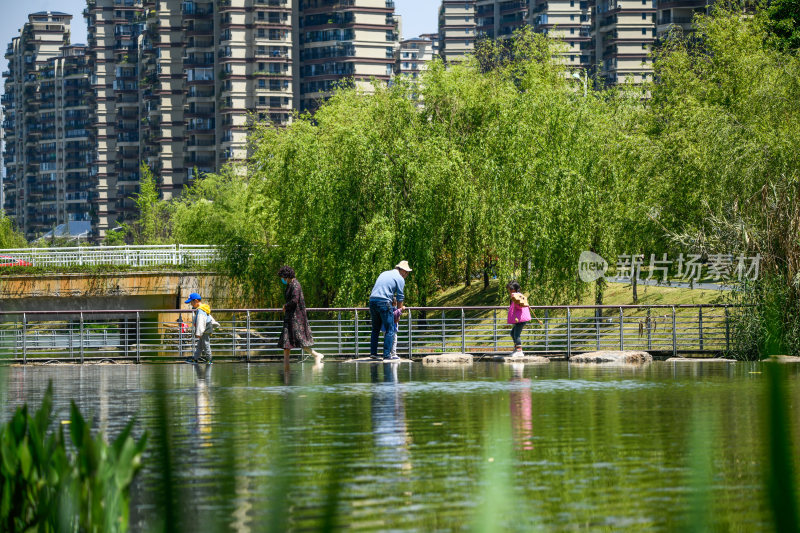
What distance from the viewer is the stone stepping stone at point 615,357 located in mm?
23938

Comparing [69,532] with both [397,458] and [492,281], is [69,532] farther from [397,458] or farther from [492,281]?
[492,281]

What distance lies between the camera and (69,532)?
258 cm

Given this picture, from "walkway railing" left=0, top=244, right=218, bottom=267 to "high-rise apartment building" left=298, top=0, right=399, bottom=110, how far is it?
74.5 metres

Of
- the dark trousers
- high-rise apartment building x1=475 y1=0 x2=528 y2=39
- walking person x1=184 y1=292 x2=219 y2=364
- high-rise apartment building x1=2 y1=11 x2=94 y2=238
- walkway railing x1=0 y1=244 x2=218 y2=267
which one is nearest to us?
the dark trousers

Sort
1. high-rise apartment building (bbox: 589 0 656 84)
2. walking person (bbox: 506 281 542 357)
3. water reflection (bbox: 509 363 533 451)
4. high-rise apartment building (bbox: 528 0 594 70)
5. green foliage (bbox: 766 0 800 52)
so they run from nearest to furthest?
1. water reflection (bbox: 509 363 533 451)
2. walking person (bbox: 506 281 542 357)
3. green foliage (bbox: 766 0 800 52)
4. high-rise apartment building (bbox: 589 0 656 84)
5. high-rise apartment building (bbox: 528 0 594 70)

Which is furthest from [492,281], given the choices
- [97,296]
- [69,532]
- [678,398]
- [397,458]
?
[69,532]

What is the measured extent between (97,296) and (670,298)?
2900cm

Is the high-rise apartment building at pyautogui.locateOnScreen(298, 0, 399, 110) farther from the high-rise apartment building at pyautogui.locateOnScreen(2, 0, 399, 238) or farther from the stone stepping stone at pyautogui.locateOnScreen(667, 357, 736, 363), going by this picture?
the stone stepping stone at pyautogui.locateOnScreen(667, 357, 736, 363)

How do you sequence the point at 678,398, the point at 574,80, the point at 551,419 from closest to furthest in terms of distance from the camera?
the point at 551,419 < the point at 678,398 < the point at 574,80

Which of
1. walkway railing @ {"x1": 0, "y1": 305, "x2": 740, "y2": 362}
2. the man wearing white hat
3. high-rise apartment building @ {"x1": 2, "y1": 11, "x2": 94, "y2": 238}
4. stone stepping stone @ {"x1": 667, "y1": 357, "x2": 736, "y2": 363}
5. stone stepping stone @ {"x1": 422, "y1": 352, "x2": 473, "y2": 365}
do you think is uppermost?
high-rise apartment building @ {"x1": 2, "y1": 11, "x2": 94, "y2": 238}

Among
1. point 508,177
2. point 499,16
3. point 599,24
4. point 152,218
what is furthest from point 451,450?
point 499,16

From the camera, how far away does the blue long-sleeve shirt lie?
73.5 feet

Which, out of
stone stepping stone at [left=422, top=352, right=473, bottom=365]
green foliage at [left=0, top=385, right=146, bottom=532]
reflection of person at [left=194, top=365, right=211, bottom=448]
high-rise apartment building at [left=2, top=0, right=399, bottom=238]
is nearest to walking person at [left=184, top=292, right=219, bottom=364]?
reflection of person at [left=194, top=365, right=211, bottom=448]

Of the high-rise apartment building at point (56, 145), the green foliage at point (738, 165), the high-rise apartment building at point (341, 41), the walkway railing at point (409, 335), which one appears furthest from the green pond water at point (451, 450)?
the high-rise apartment building at point (56, 145)
